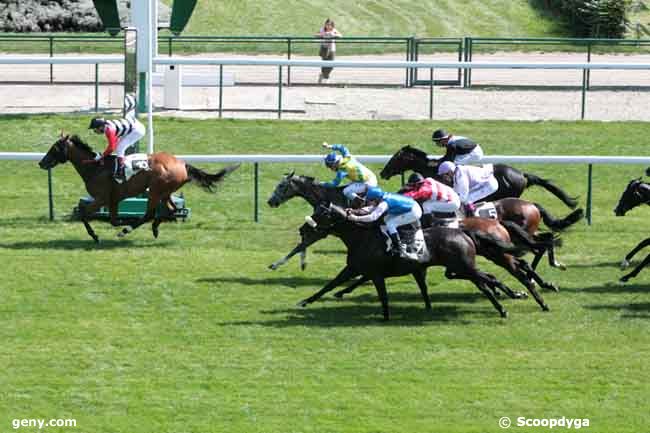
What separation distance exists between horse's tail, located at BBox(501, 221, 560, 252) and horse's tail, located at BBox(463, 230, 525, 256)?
38 centimetres

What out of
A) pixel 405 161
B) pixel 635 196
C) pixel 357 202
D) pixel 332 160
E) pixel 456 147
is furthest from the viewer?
pixel 405 161

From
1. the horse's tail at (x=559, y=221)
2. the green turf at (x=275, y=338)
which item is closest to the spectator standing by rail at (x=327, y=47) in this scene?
the green turf at (x=275, y=338)

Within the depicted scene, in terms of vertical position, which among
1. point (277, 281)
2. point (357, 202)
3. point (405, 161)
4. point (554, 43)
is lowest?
point (277, 281)

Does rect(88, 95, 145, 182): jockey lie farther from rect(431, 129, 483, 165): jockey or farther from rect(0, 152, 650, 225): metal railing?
rect(431, 129, 483, 165): jockey

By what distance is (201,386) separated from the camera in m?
9.97

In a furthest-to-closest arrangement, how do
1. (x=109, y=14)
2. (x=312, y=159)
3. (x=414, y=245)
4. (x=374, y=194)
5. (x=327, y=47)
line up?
(x=327, y=47) → (x=109, y=14) → (x=312, y=159) → (x=374, y=194) → (x=414, y=245)

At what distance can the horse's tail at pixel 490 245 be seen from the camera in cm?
1206

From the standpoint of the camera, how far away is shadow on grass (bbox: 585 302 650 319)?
1208 cm

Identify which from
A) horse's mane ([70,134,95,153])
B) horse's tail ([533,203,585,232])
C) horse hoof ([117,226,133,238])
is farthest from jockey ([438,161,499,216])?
horse's mane ([70,134,95,153])

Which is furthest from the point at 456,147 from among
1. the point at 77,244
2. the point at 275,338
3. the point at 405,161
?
the point at 77,244

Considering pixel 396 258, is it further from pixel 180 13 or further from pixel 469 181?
pixel 180 13

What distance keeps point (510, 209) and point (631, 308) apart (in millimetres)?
1582

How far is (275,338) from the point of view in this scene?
1116 centimetres

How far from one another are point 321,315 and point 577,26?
22425mm
